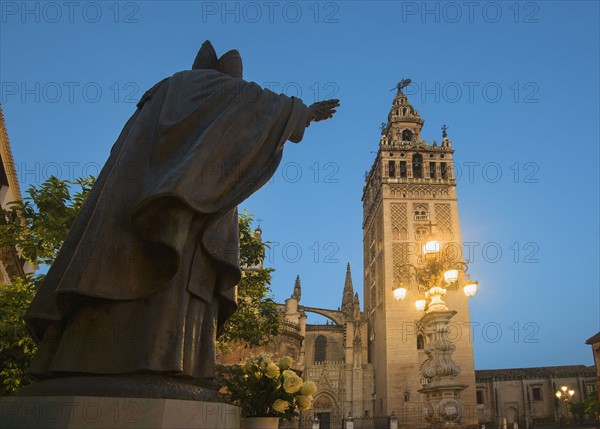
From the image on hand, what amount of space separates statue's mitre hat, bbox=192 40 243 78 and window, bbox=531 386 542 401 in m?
56.9

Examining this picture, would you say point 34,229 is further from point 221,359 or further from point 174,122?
point 221,359

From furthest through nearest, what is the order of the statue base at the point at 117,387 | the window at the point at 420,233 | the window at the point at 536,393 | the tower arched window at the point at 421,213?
the window at the point at 536,393, the tower arched window at the point at 421,213, the window at the point at 420,233, the statue base at the point at 117,387

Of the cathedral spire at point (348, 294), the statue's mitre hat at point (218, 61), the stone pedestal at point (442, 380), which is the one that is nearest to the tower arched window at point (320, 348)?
the cathedral spire at point (348, 294)

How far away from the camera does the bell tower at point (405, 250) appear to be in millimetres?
37438

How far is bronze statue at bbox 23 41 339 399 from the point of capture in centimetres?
238

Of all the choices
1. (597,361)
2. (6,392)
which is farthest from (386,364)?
(6,392)

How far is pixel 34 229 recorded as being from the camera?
30.0 ft

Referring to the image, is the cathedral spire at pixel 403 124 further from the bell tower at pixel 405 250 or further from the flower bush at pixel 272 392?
the flower bush at pixel 272 392

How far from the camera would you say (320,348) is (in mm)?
50156

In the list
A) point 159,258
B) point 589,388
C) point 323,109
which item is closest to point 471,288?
point 323,109

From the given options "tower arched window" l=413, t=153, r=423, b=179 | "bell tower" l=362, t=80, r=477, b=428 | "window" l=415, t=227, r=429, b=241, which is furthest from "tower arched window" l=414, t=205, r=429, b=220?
"tower arched window" l=413, t=153, r=423, b=179

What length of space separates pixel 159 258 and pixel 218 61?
1664 mm

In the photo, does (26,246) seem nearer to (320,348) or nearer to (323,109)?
(323,109)

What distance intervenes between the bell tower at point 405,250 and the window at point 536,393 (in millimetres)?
18341
